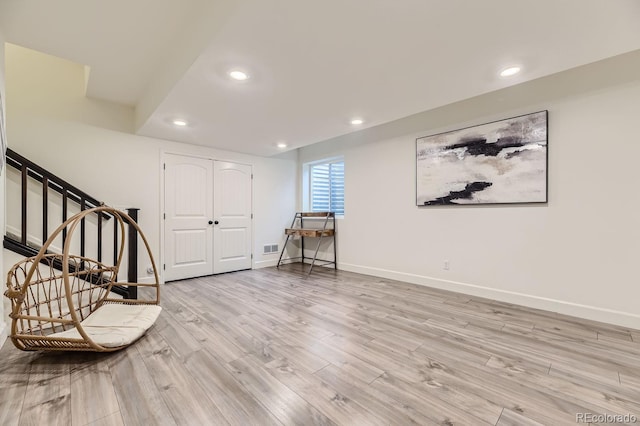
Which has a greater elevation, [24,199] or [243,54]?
[243,54]

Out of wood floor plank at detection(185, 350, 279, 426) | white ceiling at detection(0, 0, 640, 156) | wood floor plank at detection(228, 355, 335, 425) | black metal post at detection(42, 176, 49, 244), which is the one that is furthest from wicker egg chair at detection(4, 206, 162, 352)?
white ceiling at detection(0, 0, 640, 156)

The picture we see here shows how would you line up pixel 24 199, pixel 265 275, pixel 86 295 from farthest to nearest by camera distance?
pixel 265 275, pixel 86 295, pixel 24 199

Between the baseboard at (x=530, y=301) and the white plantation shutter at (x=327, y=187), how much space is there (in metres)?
1.67

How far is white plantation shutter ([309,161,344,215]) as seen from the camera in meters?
5.18

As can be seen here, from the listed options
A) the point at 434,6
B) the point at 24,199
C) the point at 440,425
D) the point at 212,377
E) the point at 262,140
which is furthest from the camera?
the point at 262,140

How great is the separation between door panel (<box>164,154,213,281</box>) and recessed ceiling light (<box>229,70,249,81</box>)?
2.39m

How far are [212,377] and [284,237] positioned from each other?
3.82m

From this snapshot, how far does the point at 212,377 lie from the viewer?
1.65 meters

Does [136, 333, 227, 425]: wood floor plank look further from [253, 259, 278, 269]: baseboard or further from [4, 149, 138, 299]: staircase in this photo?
[253, 259, 278, 269]: baseboard

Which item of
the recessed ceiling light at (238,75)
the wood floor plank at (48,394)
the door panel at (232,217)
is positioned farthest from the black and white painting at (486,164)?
the wood floor plank at (48,394)

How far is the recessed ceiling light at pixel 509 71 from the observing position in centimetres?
214

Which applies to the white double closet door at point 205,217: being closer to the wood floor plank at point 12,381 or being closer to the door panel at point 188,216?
the door panel at point 188,216

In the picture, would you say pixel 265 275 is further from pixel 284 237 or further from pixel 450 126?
pixel 450 126

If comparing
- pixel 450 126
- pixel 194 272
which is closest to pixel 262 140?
pixel 194 272
